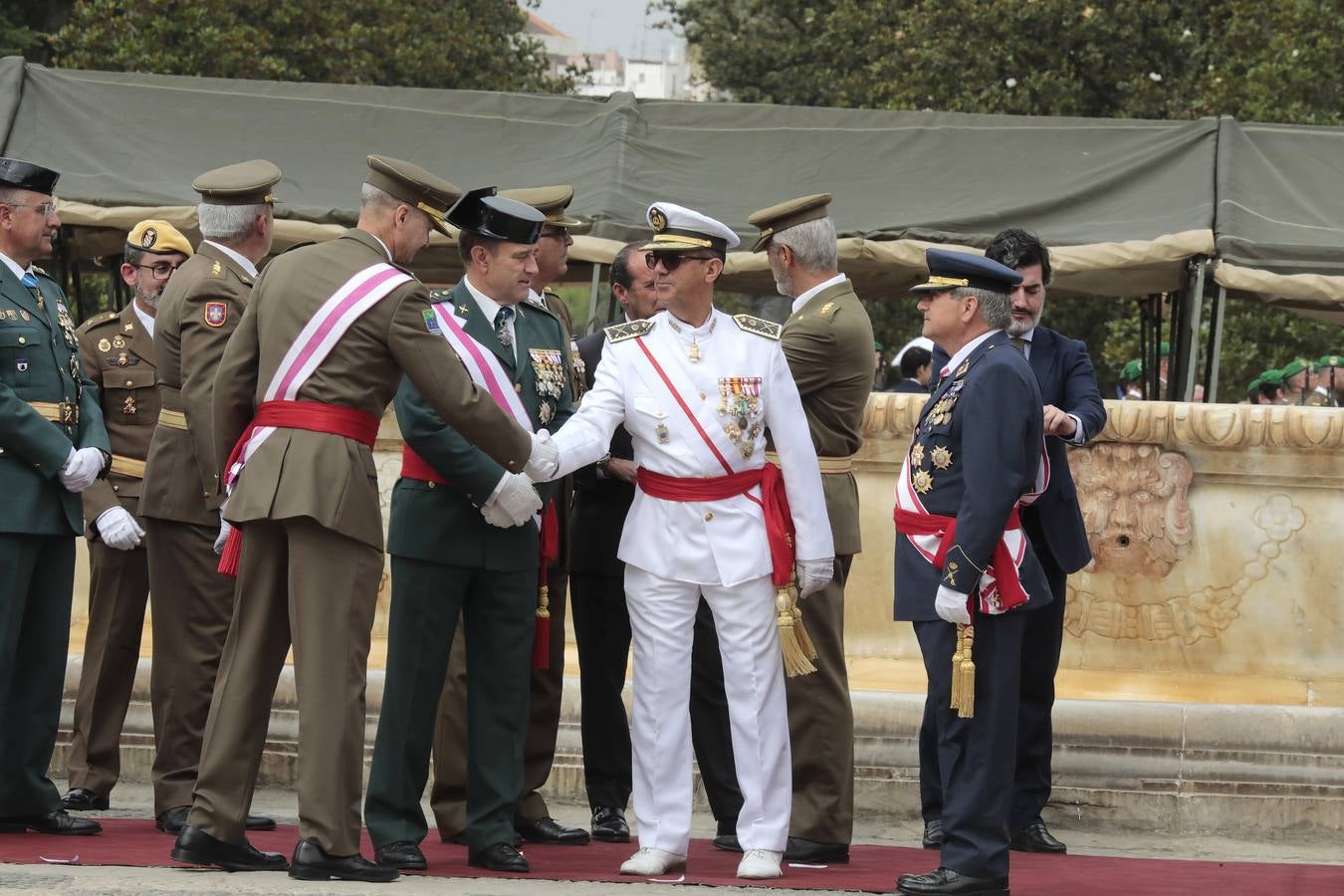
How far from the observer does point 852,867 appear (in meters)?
5.84

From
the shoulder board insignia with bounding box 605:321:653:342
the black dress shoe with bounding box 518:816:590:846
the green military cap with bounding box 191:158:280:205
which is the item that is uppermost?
the green military cap with bounding box 191:158:280:205

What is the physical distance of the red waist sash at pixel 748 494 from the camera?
5.45 metres

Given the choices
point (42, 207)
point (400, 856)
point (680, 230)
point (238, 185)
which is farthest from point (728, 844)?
point (42, 207)

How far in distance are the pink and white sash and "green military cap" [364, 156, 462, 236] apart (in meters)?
0.30

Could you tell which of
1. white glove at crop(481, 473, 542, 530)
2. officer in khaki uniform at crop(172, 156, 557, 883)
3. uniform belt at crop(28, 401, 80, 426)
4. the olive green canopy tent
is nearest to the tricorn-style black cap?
uniform belt at crop(28, 401, 80, 426)

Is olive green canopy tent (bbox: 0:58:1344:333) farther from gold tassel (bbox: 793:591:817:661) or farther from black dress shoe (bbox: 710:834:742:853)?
gold tassel (bbox: 793:591:817:661)

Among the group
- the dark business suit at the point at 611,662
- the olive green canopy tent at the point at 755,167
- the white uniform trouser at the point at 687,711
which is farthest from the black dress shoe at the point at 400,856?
the olive green canopy tent at the point at 755,167

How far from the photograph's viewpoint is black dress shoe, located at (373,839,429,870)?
529 centimetres

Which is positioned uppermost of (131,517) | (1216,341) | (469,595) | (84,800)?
(1216,341)

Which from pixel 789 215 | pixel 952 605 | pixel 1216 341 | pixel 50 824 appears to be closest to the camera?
pixel 952 605

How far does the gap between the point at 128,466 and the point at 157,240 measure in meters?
0.84

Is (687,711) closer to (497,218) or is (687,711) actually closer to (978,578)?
(978,578)

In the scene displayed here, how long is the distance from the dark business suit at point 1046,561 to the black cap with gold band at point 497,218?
5.45 feet

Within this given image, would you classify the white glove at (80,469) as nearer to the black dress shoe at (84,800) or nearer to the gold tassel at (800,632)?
the black dress shoe at (84,800)
